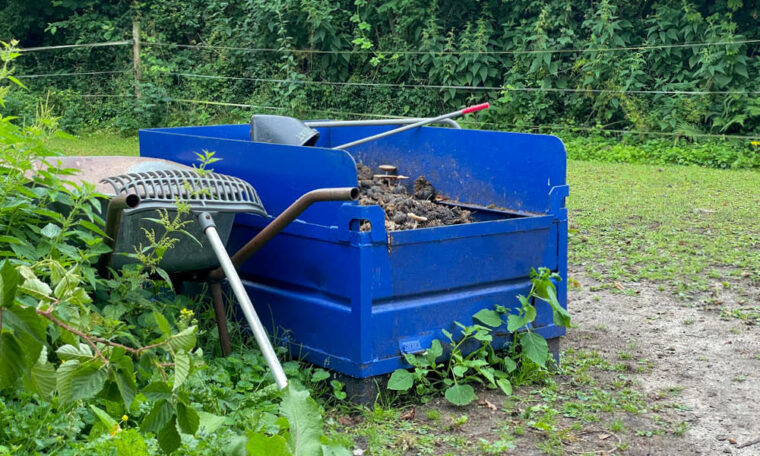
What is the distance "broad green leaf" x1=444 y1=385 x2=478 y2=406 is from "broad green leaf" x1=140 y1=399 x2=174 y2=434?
6.74 feet

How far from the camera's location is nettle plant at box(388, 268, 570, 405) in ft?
11.2

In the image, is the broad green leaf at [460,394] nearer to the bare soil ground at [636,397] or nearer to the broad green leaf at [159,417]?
the bare soil ground at [636,397]

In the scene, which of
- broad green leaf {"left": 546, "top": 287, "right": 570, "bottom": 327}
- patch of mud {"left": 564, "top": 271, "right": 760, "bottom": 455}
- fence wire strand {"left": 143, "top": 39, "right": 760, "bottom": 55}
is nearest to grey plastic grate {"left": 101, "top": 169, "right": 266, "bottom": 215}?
broad green leaf {"left": 546, "top": 287, "right": 570, "bottom": 327}

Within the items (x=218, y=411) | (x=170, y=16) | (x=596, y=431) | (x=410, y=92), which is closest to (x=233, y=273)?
(x=218, y=411)

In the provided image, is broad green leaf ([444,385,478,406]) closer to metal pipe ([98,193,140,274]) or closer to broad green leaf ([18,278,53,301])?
metal pipe ([98,193,140,274])

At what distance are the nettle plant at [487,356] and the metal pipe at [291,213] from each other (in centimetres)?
69

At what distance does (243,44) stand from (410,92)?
3.16 metres

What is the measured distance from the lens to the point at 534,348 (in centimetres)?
366

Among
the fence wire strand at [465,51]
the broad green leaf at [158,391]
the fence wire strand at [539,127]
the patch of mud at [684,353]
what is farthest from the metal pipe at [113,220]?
the fence wire strand at [465,51]

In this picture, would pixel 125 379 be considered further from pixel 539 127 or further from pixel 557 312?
pixel 539 127

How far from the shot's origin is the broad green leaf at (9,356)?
1.03 metres

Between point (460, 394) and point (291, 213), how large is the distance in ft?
3.09

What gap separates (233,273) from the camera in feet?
9.68

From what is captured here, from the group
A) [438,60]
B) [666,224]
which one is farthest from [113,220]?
[438,60]
